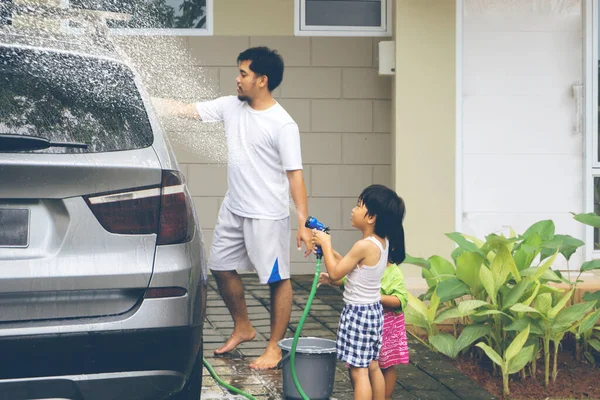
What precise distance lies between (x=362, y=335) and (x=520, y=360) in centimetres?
119

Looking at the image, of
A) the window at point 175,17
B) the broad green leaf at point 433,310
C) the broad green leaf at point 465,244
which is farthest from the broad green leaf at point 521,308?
the window at point 175,17

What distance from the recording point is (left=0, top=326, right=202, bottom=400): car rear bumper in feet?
11.1

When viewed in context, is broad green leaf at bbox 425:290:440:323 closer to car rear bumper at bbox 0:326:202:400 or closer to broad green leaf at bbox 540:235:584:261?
broad green leaf at bbox 540:235:584:261

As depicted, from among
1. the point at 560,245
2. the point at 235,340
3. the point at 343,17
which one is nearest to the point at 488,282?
the point at 560,245

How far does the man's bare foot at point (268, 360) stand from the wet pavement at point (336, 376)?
0.17 feet

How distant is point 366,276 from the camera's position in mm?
4508

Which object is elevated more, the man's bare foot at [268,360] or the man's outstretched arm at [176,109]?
the man's outstretched arm at [176,109]

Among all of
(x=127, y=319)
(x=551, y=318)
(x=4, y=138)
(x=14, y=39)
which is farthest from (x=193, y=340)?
(x=551, y=318)

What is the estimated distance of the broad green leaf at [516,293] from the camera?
5.41m

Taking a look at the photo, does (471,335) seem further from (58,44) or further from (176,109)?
(58,44)

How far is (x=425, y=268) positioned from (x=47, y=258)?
10.3 ft

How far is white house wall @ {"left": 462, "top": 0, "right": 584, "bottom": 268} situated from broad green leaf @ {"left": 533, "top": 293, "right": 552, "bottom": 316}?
1721 mm

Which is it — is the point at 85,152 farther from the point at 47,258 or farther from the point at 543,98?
the point at 543,98

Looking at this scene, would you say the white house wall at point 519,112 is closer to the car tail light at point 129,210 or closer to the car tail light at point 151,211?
the car tail light at point 151,211
